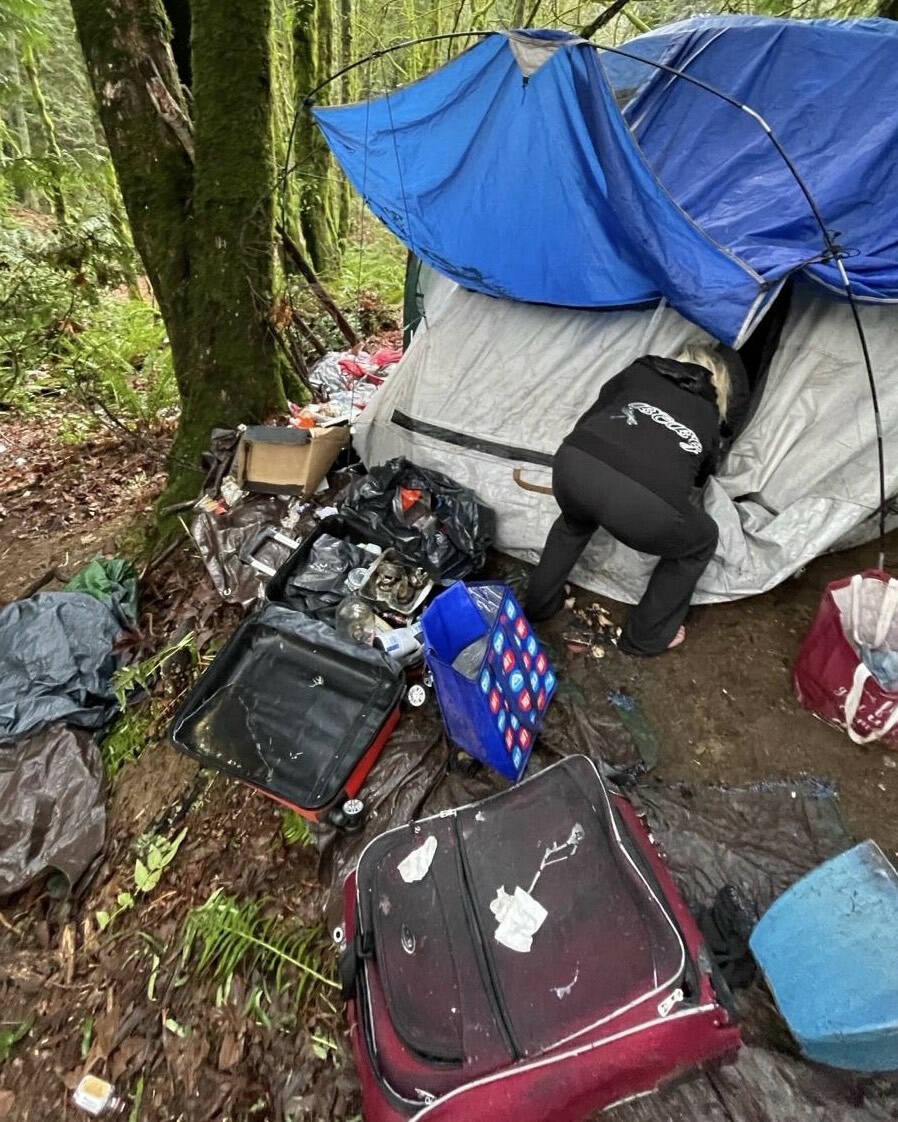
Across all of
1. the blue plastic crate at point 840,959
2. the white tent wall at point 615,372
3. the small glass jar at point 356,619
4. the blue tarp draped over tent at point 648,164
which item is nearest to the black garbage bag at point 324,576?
the small glass jar at point 356,619

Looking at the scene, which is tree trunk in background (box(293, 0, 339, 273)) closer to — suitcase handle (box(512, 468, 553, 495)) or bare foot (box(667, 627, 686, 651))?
suitcase handle (box(512, 468, 553, 495))

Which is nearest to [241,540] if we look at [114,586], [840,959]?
[114,586]

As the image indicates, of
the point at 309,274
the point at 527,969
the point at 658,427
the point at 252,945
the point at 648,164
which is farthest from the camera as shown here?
the point at 309,274

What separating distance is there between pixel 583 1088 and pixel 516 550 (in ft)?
7.13

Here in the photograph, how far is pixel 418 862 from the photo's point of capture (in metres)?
1.67

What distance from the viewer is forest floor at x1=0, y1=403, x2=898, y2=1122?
5.74ft

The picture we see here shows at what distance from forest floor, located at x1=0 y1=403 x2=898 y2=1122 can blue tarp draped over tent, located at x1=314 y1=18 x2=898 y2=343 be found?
137 centimetres

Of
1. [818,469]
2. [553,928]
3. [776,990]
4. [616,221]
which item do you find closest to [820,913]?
[776,990]

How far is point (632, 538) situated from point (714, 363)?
0.83 meters

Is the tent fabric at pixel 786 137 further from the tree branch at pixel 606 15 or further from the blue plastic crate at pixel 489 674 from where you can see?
the blue plastic crate at pixel 489 674

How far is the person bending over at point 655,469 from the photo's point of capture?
2160 mm

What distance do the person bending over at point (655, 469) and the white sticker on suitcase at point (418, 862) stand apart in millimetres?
1298

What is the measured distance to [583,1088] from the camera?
4.33 feet

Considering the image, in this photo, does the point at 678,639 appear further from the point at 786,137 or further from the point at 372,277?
the point at 372,277
